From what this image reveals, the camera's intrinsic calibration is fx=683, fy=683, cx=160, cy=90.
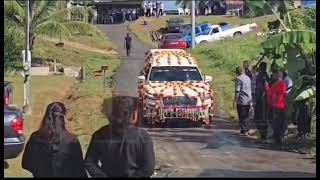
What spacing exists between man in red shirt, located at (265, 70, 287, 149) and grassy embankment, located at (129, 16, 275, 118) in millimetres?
478

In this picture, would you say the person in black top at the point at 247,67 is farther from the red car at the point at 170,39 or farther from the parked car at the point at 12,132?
the parked car at the point at 12,132

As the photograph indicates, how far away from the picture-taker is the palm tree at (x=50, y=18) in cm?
698

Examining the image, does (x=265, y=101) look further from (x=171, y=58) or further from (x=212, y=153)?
(x=171, y=58)

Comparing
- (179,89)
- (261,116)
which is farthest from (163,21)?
(179,89)

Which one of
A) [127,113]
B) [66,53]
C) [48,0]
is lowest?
A: [127,113]

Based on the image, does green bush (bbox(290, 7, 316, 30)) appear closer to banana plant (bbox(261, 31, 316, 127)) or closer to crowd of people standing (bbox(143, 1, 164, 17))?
banana plant (bbox(261, 31, 316, 127))

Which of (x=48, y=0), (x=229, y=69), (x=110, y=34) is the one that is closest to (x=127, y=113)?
(x=110, y=34)

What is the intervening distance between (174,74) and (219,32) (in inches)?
159

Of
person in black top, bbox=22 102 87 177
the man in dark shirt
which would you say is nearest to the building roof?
the man in dark shirt

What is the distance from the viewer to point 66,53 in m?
7.98

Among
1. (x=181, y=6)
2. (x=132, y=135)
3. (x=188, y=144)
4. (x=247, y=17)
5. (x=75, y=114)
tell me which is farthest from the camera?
(x=188, y=144)

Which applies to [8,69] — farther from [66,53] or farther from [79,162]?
[79,162]

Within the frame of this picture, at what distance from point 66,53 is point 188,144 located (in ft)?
7.19

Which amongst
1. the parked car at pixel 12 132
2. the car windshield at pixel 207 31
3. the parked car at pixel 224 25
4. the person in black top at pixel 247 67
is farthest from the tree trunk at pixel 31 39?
the person in black top at pixel 247 67
